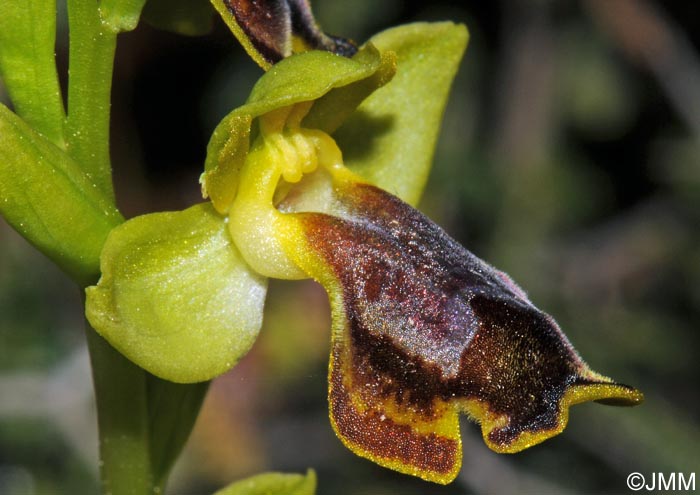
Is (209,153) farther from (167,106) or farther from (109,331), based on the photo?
(167,106)

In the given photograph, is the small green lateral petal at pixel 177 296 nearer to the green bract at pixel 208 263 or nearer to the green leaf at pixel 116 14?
the green bract at pixel 208 263

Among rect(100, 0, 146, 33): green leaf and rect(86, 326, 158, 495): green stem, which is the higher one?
rect(100, 0, 146, 33): green leaf

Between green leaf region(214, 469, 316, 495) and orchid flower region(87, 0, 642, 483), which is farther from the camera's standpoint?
green leaf region(214, 469, 316, 495)

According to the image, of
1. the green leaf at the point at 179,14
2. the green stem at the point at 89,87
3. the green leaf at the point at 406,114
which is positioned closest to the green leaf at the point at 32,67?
the green stem at the point at 89,87

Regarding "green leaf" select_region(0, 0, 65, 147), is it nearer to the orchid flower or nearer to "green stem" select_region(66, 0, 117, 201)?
"green stem" select_region(66, 0, 117, 201)

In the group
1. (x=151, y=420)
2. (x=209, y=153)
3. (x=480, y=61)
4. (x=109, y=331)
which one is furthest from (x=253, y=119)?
(x=480, y=61)

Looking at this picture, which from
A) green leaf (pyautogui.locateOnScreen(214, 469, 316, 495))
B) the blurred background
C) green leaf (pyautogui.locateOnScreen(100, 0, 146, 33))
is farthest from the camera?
the blurred background

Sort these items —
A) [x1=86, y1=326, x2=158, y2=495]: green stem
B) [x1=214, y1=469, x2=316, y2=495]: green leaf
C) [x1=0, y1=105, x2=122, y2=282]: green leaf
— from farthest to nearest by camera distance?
1. [x1=214, y1=469, x2=316, y2=495]: green leaf
2. [x1=86, y1=326, x2=158, y2=495]: green stem
3. [x1=0, y1=105, x2=122, y2=282]: green leaf

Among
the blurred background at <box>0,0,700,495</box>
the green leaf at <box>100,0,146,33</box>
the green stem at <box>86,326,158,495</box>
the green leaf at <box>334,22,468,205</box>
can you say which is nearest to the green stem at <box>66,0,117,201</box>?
the green leaf at <box>100,0,146,33</box>

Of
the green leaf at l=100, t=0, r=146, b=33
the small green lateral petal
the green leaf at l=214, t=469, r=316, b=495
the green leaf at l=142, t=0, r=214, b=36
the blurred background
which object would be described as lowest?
the blurred background
